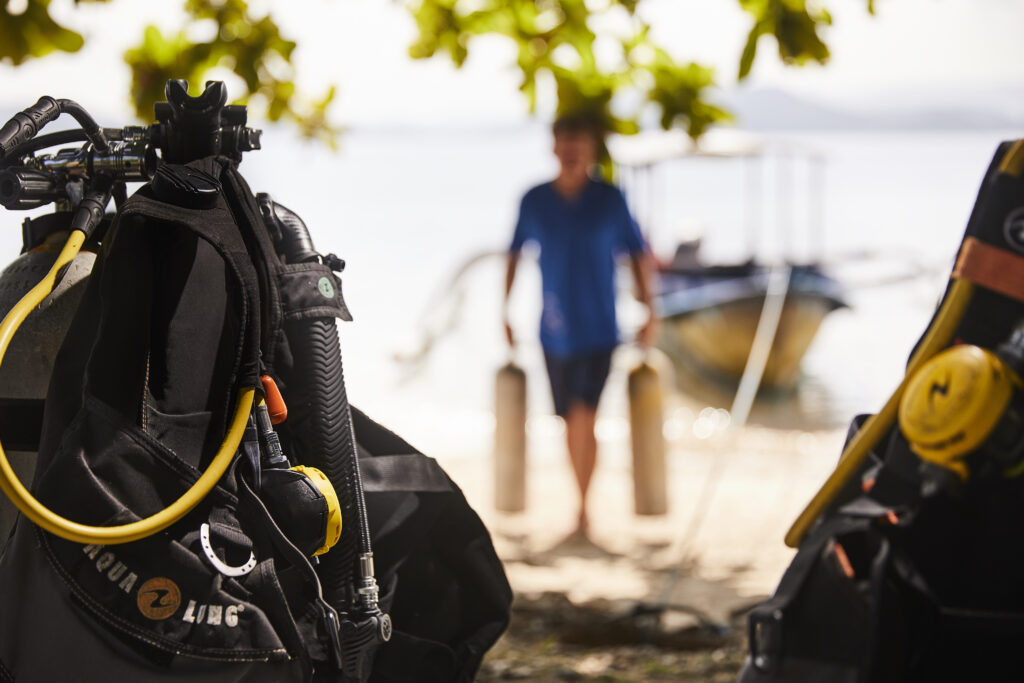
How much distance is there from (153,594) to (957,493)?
1177 mm

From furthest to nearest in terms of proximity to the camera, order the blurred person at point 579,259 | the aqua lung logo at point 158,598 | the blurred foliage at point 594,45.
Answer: the blurred person at point 579,259 < the blurred foliage at point 594,45 < the aqua lung logo at point 158,598

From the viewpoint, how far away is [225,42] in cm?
486

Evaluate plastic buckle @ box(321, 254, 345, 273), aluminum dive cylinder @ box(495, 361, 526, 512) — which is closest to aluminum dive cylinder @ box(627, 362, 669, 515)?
aluminum dive cylinder @ box(495, 361, 526, 512)

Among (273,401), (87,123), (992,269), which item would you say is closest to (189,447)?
(273,401)

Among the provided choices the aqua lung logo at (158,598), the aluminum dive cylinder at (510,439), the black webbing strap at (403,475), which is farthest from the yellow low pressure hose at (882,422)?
the aluminum dive cylinder at (510,439)

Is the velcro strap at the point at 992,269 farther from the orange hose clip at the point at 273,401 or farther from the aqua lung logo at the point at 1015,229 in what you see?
the orange hose clip at the point at 273,401

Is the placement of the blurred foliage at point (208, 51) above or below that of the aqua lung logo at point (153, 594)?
above

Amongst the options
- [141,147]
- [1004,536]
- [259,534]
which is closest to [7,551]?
[259,534]

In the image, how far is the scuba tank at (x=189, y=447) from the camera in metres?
1.65

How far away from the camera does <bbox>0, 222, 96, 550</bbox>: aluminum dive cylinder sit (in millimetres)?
1904

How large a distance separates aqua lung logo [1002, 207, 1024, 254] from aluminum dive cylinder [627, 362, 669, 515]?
4.03 metres

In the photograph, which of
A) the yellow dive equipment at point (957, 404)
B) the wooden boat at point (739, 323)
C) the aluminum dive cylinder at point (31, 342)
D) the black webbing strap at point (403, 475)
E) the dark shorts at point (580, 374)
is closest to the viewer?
the yellow dive equipment at point (957, 404)

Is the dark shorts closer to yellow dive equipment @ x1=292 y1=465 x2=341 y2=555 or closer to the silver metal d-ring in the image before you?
yellow dive equipment @ x1=292 y1=465 x2=341 y2=555

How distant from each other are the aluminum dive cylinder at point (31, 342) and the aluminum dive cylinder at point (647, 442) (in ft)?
13.1
